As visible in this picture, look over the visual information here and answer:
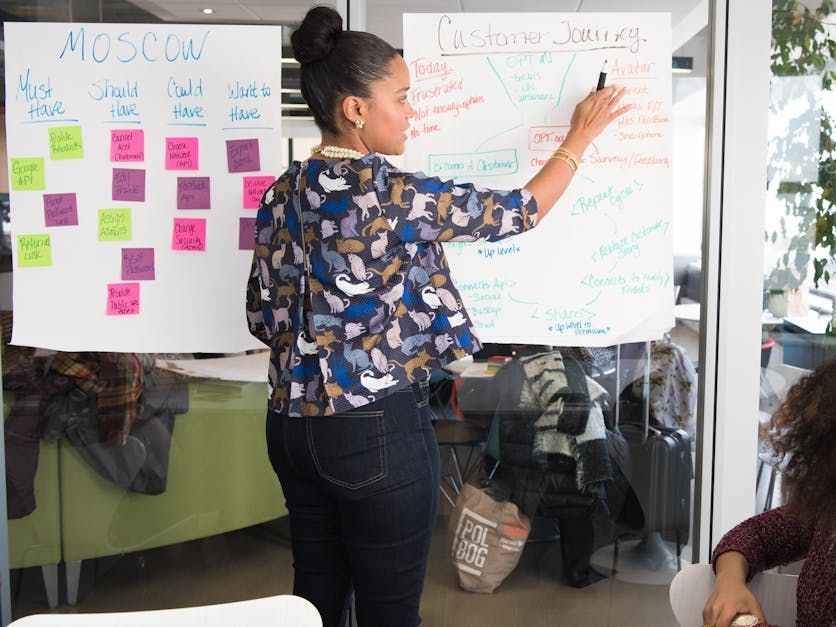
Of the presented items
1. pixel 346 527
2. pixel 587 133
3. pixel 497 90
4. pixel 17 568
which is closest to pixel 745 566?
pixel 346 527

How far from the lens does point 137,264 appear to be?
2494 millimetres

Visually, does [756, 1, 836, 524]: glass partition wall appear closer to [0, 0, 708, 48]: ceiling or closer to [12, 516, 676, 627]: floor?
[0, 0, 708, 48]: ceiling

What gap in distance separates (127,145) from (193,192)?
0.21m

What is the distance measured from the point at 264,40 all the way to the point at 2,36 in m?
0.71

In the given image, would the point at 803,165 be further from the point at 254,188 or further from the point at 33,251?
the point at 33,251

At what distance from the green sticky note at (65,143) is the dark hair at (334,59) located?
1.00 metres

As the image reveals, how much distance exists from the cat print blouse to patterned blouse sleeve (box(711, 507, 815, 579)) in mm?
580

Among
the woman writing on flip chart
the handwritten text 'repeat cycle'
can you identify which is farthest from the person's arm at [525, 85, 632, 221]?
the handwritten text 'repeat cycle'

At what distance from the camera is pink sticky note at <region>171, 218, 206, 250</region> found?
247cm

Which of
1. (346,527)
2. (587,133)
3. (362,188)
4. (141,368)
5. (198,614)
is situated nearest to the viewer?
(198,614)

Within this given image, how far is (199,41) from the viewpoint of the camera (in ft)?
7.99

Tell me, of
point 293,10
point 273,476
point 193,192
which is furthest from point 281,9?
point 273,476

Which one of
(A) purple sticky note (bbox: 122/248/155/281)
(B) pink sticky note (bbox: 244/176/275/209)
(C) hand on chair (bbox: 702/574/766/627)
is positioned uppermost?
(B) pink sticky note (bbox: 244/176/275/209)

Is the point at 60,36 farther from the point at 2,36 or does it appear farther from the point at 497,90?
the point at 497,90
